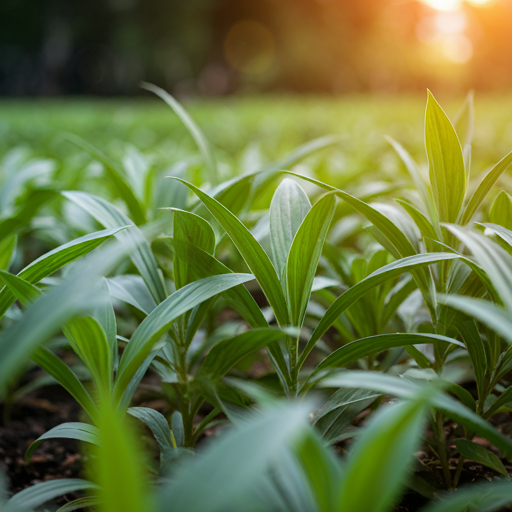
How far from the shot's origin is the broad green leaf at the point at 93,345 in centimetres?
70

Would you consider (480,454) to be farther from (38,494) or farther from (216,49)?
(216,49)

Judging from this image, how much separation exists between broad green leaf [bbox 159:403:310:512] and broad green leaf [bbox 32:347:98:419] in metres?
0.39

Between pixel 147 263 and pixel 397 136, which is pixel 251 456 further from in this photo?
pixel 397 136

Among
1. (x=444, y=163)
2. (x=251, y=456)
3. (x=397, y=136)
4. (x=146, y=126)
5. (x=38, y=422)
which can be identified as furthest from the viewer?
(x=146, y=126)

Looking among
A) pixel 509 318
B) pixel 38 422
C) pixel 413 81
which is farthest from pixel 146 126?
pixel 413 81

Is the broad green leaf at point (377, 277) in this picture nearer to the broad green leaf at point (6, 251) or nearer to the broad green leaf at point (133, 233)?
the broad green leaf at point (133, 233)

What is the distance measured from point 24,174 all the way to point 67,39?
125 ft

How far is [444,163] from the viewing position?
2.90ft

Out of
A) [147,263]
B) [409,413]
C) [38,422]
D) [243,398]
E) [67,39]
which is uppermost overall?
[67,39]

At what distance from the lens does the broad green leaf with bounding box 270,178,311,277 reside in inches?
34.1

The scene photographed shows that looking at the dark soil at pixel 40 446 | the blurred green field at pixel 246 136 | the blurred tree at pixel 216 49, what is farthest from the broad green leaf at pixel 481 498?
the blurred tree at pixel 216 49

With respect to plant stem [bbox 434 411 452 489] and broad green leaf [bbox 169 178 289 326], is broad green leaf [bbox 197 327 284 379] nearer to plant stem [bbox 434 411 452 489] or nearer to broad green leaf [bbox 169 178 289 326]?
broad green leaf [bbox 169 178 289 326]

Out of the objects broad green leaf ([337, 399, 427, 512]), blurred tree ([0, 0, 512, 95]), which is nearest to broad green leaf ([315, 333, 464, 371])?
broad green leaf ([337, 399, 427, 512])

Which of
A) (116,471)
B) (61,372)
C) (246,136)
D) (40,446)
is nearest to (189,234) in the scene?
(61,372)
